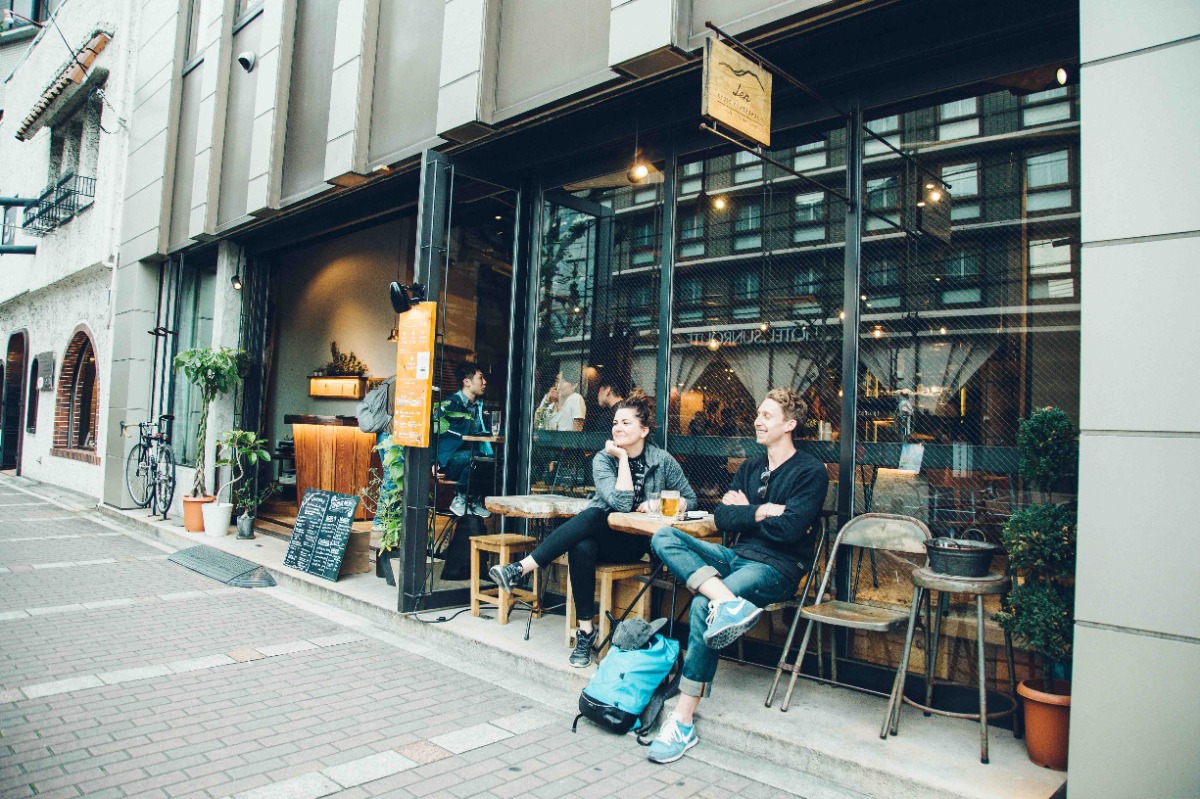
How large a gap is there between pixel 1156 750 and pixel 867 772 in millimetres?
1027

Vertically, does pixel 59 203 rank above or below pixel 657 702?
above

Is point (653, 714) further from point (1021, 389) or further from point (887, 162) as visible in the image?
point (887, 162)

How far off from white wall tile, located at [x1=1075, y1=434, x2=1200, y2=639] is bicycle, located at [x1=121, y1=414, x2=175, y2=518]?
10443mm

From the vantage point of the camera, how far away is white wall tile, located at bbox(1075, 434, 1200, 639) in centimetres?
269

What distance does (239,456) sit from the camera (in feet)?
30.8

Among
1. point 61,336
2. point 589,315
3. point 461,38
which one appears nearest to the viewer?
point 461,38

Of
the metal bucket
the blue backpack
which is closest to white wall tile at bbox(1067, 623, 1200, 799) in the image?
the metal bucket

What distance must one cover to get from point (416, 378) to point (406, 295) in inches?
24.8

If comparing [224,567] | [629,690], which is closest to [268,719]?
[629,690]

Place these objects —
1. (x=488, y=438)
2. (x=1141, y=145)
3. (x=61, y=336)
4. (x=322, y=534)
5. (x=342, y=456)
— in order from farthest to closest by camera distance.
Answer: (x=61, y=336)
(x=342, y=456)
(x=322, y=534)
(x=488, y=438)
(x=1141, y=145)

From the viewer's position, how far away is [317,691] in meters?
4.32

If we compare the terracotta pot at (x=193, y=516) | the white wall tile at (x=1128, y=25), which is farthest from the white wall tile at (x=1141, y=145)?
the terracotta pot at (x=193, y=516)

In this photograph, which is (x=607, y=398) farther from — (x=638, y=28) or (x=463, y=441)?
(x=638, y=28)

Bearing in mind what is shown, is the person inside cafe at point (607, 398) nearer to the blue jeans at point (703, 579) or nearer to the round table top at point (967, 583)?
the blue jeans at point (703, 579)
